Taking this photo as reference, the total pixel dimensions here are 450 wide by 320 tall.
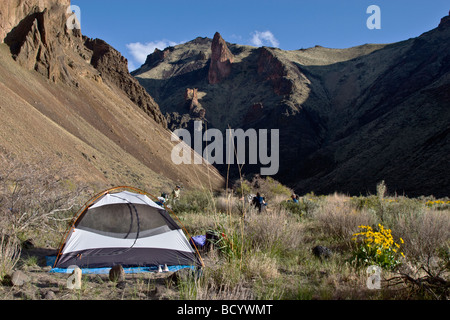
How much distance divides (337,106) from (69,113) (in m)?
60.4

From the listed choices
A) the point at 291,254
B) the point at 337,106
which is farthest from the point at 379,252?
the point at 337,106

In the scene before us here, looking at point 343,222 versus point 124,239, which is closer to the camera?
point 124,239

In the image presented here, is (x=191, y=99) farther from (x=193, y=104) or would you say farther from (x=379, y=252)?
(x=379, y=252)

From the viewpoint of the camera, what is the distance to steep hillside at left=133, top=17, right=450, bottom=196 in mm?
35531

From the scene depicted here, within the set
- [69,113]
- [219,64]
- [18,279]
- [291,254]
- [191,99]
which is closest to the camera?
[18,279]

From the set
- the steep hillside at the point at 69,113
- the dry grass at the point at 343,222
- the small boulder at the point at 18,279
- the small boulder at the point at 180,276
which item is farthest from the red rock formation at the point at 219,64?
the small boulder at the point at 18,279

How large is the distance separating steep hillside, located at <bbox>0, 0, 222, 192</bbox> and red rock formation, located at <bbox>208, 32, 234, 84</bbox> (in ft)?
165

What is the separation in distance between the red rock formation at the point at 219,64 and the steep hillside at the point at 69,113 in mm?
50235

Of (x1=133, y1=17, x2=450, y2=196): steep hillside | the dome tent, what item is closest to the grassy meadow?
the dome tent

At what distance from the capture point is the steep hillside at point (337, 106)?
117 feet

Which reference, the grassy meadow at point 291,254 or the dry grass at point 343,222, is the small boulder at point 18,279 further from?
the dry grass at point 343,222

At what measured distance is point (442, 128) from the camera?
114ft

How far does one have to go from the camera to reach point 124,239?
6145 millimetres

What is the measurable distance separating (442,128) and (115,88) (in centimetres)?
4510
